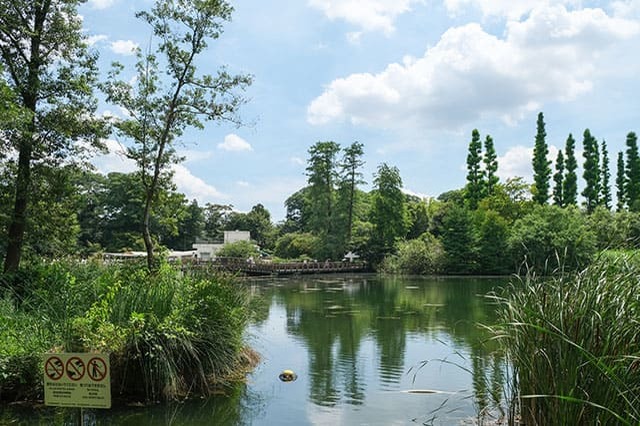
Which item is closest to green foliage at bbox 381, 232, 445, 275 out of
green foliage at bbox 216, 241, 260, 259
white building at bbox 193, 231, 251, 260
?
green foliage at bbox 216, 241, 260, 259

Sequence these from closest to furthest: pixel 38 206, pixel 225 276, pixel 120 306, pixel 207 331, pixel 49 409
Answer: pixel 49 409 < pixel 120 306 < pixel 207 331 < pixel 225 276 < pixel 38 206

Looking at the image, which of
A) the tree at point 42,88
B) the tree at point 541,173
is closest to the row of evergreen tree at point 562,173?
the tree at point 541,173

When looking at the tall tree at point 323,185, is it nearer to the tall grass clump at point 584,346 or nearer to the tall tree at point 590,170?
the tall tree at point 590,170

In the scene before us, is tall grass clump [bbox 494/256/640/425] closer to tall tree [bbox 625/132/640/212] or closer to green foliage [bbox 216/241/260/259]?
green foliage [bbox 216/241/260/259]

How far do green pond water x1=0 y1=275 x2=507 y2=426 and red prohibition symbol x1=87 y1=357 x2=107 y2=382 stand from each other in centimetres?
237

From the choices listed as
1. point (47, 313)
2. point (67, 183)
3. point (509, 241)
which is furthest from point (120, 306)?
point (509, 241)

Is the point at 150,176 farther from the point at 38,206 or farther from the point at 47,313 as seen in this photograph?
the point at 47,313

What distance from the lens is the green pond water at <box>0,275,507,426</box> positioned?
5859mm

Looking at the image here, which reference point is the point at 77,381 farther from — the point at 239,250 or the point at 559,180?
the point at 559,180

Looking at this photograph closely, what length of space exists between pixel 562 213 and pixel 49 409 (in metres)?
35.0

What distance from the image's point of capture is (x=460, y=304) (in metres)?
18.0

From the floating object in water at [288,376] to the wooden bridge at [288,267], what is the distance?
84.6 feet

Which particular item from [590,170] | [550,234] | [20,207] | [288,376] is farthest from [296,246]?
[288,376]

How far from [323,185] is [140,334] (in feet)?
124
